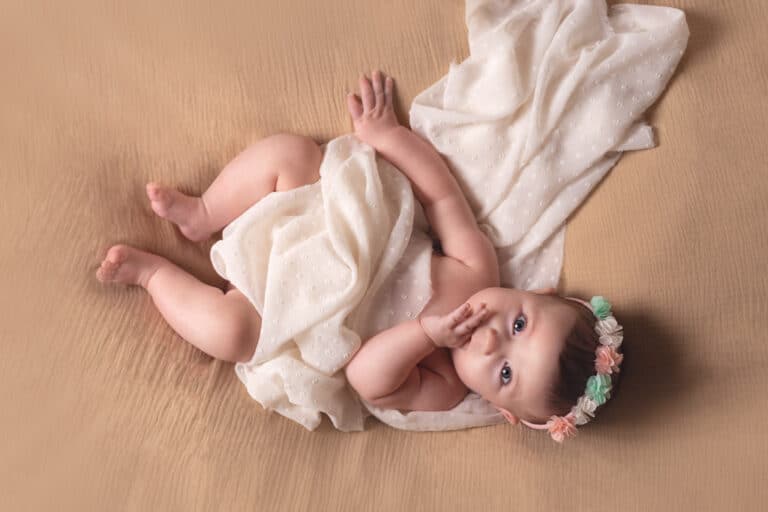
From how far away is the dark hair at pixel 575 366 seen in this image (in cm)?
112

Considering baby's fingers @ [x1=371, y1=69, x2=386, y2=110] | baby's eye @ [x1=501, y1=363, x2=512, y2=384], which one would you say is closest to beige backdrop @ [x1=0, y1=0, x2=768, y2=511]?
baby's fingers @ [x1=371, y1=69, x2=386, y2=110]

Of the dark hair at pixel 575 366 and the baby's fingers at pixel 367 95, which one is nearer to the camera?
the dark hair at pixel 575 366

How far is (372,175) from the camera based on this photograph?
123 cm

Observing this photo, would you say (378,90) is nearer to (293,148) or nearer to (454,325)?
(293,148)

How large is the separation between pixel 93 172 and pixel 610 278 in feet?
2.81

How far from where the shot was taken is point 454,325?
1.14 meters

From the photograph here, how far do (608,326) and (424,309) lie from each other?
A: 0.29 metres

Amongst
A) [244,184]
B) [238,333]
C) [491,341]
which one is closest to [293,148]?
[244,184]

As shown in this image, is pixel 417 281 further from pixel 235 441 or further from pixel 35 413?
pixel 35 413

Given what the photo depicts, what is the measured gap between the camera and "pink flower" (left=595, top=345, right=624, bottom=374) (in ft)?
3.63

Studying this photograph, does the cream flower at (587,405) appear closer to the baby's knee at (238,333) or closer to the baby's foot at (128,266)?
the baby's knee at (238,333)

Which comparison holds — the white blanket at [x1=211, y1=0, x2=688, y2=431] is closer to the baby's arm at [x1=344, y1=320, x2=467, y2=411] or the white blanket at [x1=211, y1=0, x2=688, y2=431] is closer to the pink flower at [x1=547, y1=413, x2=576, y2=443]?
the baby's arm at [x1=344, y1=320, x2=467, y2=411]

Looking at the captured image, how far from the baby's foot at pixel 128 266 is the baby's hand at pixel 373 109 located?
399 millimetres

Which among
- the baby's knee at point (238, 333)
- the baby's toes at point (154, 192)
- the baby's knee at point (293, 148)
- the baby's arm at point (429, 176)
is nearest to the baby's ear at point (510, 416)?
the baby's arm at point (429, 176)
